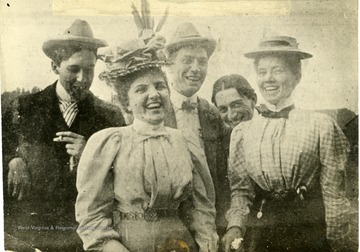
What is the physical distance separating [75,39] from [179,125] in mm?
443

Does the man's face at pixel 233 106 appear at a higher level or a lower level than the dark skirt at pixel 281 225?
higher

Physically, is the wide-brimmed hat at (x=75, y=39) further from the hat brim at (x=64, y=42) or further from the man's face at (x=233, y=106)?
the man's face at (x=233, y=106)

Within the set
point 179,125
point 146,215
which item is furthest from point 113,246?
point 179,125

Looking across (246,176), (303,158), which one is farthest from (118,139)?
(303,158)

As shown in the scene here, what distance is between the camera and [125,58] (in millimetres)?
1960

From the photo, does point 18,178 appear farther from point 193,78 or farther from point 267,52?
point 267,52

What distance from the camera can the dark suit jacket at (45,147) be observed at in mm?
1958

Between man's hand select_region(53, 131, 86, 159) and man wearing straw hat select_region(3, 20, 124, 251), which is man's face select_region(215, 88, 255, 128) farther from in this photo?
man's hand select_region(53, 131, 86, 159)

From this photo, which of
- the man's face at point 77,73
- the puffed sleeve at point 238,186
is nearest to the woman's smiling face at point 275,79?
the puffed sleeve at point 238,186

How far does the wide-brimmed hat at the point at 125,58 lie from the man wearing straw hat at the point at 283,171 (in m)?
0.35

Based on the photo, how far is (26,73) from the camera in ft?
6.42

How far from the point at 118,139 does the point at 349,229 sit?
83 cm

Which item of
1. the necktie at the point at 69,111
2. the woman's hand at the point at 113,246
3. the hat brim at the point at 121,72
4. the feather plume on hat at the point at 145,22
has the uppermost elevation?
the feather plume on hat at the point at 145,22

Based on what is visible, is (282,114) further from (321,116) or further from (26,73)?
(26,73)
